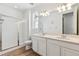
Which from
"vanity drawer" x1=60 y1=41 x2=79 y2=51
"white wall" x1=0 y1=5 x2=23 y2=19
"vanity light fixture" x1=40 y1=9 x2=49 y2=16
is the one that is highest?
"vanity light fixture" x1=40 y1=9 x2=49 y2=16

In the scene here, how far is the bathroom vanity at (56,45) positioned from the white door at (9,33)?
2.34ft

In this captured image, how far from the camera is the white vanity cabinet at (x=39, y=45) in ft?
6.29

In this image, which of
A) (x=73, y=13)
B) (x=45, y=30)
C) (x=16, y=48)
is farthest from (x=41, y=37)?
(x=73, y=13)

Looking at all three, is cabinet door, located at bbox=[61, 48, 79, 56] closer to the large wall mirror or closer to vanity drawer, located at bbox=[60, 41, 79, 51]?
vanity drawer, located at bbox=[60, 41, 79, 51]

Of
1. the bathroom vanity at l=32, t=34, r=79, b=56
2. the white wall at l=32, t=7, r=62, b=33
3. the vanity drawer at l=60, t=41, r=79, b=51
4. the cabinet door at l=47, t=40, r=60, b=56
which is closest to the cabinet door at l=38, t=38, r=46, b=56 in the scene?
the bathroom vanity at l=32, t=34, r=79, b=56

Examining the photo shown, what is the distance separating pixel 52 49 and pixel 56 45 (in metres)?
0.17

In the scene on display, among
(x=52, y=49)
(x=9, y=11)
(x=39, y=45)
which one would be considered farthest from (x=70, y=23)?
(x=9, y=11)

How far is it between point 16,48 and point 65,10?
1436 millimetres

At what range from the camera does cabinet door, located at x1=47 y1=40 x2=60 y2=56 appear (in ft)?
4.98

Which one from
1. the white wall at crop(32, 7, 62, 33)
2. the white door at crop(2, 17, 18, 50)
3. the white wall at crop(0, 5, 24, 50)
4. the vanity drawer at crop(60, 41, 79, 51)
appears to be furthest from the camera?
the white wall at crop(32, 7, 62, 33)

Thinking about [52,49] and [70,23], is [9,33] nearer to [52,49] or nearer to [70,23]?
[52,49]

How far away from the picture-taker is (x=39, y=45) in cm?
211

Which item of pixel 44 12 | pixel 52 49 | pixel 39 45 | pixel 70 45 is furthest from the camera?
pixel 39 45

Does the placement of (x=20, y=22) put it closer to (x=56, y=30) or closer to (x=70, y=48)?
(x=56, y=30)
